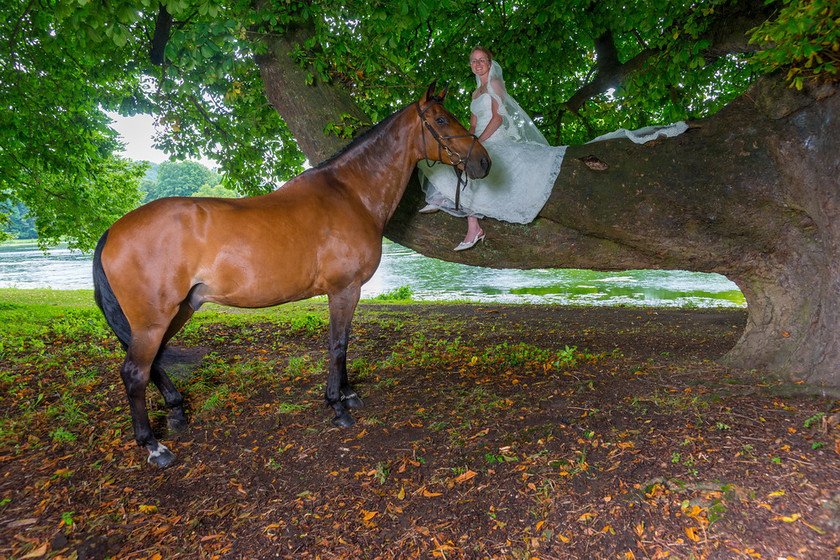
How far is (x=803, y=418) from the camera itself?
3.17 meters

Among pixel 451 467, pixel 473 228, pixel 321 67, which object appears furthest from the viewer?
pixel 321 67

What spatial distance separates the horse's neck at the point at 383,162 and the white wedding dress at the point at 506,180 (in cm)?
45

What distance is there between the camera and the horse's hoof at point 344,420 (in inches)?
152

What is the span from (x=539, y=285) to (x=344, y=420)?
15.1 meters

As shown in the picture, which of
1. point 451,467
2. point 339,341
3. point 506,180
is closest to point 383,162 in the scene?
point 506,180

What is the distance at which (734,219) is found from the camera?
4.06 meters

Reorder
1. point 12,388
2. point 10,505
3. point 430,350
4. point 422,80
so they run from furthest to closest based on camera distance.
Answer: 1. point 422,80
2. point 430,350
3. point 12,388
4. point 10,505

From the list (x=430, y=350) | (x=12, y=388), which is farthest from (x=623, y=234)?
(x=12, y=388)

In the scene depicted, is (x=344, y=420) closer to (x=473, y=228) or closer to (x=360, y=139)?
(x=473, y=228)

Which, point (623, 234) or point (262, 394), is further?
point (262, 394)

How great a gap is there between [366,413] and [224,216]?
7.07ft

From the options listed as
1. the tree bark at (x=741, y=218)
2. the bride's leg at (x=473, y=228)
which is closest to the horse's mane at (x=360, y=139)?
the tree bark at (x=741, y=218)

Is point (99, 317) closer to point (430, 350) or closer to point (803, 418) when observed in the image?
point (430, 350)

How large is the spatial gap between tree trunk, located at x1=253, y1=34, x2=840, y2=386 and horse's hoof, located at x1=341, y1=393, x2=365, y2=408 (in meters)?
1.83
